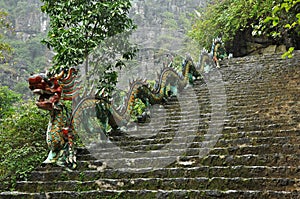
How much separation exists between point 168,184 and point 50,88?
75.6 inches

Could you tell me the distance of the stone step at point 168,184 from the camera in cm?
295

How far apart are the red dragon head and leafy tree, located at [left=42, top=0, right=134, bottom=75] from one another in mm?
2151

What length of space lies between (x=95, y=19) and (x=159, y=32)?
101 ft

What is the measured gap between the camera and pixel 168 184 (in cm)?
336

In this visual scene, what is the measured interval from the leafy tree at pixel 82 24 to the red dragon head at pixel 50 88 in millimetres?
2151

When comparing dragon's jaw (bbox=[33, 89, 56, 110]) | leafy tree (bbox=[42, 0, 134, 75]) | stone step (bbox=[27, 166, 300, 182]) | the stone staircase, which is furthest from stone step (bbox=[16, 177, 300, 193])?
leafy tree (bbox=[42, 0, 134, 75])

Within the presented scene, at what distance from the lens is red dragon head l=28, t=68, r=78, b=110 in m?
3.91

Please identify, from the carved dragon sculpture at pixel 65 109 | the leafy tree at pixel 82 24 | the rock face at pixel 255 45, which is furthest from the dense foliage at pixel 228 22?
the carved dragon sculpture at pixel 65 109

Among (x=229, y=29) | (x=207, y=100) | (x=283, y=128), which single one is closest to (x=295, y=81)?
(x=207, y=100)

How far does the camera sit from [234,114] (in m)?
5.60

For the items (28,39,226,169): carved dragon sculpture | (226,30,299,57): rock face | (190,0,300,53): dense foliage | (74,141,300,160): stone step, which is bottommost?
(74,141,300,160): stone step

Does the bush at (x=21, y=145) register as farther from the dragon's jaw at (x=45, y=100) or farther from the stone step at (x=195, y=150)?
the dragon's jaw at (x=45, y=100)

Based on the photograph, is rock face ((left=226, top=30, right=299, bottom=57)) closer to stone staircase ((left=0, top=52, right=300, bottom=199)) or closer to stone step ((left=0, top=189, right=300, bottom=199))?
stone staircase ((left=0, top=52, right=300, bottom=199))

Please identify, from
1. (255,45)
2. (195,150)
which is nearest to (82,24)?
(195,150)
